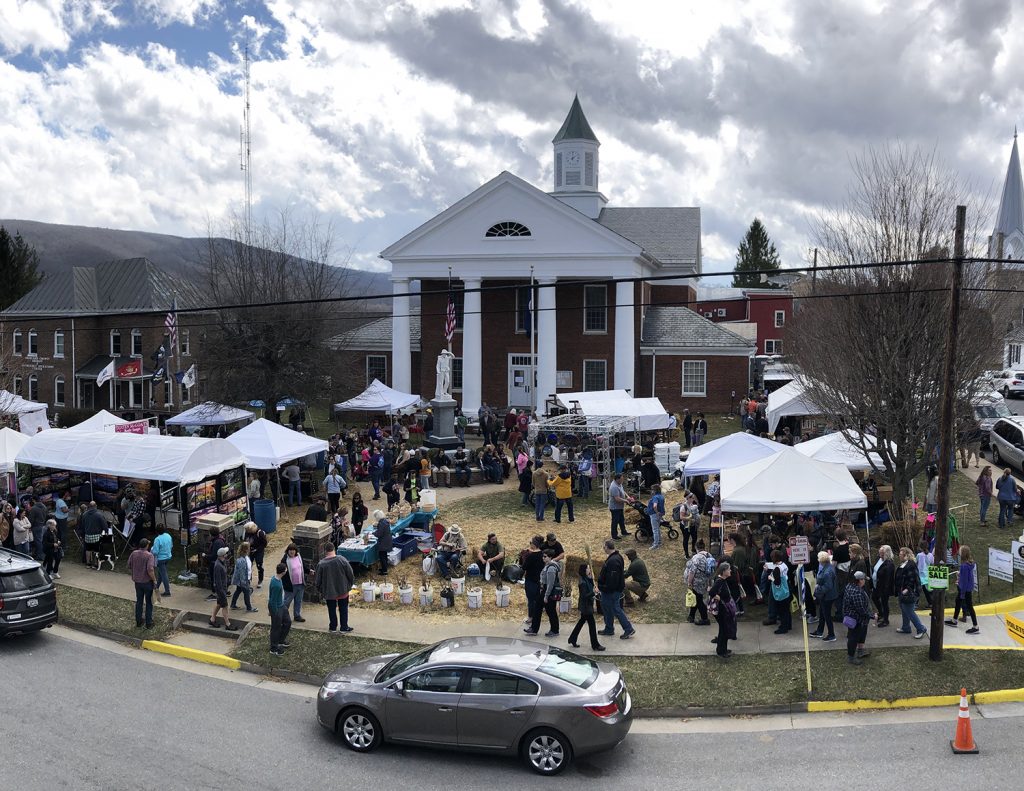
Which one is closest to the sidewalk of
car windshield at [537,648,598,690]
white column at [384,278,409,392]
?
car windshield at [537,648,598,690]

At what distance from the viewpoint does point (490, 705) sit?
10773 millimetres

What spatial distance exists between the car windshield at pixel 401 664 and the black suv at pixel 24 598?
7204 mm

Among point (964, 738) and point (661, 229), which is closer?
point (964, 738)

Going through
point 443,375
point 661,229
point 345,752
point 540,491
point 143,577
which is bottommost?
point 345,752

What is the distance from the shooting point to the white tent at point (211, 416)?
3322 cm

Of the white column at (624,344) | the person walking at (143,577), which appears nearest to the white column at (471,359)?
the white column at (624,344)

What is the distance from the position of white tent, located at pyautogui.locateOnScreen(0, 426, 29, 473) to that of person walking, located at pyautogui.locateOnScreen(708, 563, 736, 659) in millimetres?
17575

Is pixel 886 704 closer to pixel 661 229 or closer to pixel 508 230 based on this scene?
pixel 508 230

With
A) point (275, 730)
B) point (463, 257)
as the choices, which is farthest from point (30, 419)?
point (275, 730)

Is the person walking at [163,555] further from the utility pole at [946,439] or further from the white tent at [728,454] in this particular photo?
the utility pole at [946,439]

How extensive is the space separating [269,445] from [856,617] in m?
15.4

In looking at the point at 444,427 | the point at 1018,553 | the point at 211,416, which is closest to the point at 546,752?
the point at 1018,553

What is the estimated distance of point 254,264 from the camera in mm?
40094

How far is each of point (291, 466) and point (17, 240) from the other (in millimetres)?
60670
